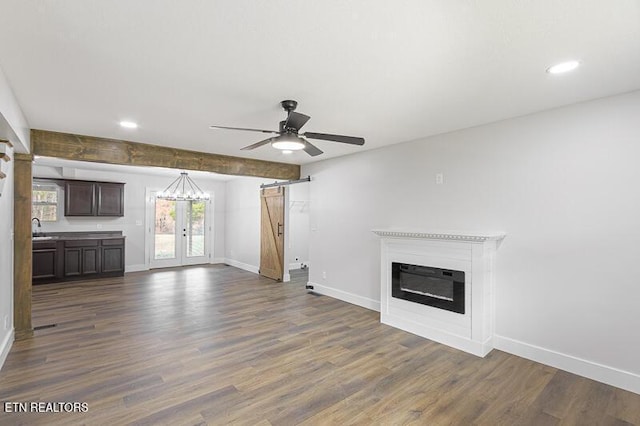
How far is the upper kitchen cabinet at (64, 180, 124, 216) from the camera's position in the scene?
24.0 feet

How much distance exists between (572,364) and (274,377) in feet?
9.55

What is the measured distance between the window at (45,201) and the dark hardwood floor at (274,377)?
3.53 meters

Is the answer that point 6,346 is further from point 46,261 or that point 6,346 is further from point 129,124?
point 46,261

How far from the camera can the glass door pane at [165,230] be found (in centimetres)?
877

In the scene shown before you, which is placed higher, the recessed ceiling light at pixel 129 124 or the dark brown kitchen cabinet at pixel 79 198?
the recessed ceiling light at pixel 129 124

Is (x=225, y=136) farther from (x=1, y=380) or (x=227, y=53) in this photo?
(x=1, y=380)

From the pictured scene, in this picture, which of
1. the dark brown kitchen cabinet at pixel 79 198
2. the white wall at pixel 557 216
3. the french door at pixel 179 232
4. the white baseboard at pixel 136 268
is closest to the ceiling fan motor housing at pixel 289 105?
the white wall at pixel 557 216

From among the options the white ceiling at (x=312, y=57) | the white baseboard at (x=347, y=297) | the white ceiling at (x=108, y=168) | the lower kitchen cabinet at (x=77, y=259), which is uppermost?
the white ceiling at (x=108, y=168)

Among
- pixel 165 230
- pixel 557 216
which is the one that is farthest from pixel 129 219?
pixel 557 216

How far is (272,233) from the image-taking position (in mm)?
7418

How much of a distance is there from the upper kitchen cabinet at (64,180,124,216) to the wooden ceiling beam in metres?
3.93

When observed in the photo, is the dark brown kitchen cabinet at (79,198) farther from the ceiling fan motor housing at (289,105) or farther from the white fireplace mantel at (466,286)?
the white fireplace mantel at (466,286)

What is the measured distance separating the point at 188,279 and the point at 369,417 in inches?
239

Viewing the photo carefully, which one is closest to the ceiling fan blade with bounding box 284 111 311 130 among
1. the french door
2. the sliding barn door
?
the sliding barn door
